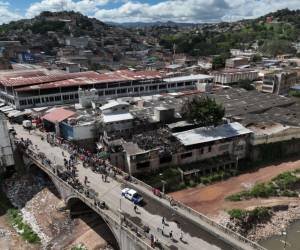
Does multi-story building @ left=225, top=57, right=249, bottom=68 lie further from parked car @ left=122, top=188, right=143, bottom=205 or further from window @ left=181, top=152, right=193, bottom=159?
parked car @ left=122, top=188, right=143, bottom=205

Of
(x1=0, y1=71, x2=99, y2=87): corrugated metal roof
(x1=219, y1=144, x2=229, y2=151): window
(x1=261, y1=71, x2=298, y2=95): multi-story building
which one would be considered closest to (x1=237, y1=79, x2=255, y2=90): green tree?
(x1=261, y1=71, x2=298, y2=95): multi-story building

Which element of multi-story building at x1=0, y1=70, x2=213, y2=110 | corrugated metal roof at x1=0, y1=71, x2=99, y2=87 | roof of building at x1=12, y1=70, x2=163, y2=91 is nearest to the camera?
multi-story building at x1=0, y1=70, x2=213, y2=110

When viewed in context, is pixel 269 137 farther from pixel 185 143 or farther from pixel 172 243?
pixel 172 243

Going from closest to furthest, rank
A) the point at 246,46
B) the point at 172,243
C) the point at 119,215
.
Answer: the point at 172,243 → the point at 119,215 → the point at 246,46

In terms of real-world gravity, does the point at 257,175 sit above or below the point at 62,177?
below

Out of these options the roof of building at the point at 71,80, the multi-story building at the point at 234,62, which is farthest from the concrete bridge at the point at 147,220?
the multi-story building at the point at 234,62

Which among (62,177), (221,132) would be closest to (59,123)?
(62,177)

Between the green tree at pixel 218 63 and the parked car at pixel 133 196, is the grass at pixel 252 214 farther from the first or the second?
the green tree at pixel 218 63

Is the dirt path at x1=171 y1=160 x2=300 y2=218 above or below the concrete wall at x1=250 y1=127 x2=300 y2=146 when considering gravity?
below
